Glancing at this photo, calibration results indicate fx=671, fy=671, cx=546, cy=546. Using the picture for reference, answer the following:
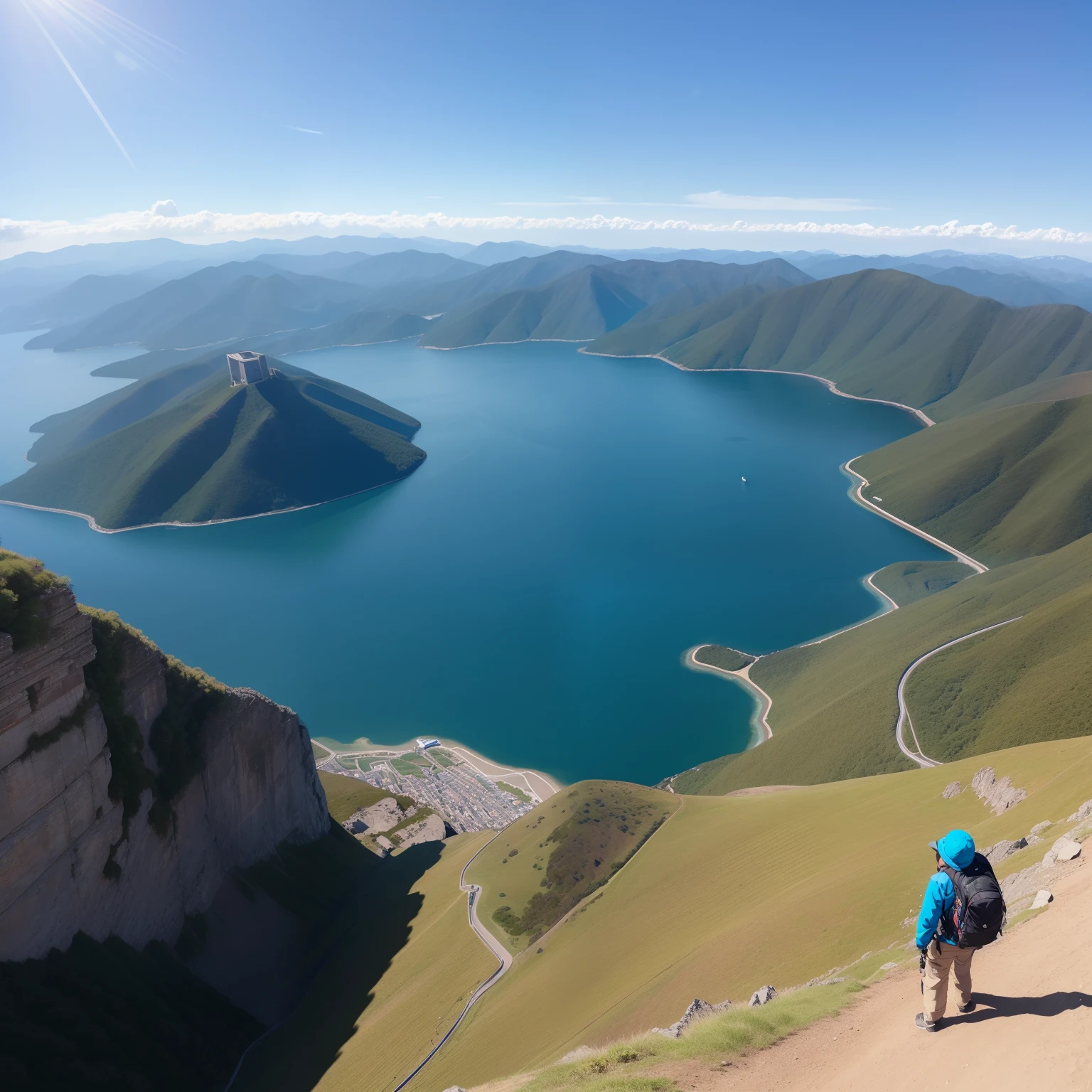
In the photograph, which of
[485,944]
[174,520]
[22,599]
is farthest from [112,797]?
[174,520]

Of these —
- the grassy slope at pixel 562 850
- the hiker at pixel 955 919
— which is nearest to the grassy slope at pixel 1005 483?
the grassy slope at pixel 562 850

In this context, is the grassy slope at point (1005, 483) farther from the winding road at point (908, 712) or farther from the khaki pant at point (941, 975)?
the khaki pant at point (941, 975)

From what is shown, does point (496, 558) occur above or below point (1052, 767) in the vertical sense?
below

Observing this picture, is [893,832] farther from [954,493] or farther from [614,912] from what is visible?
[954,493]

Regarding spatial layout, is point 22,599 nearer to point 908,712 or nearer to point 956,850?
point 956,850

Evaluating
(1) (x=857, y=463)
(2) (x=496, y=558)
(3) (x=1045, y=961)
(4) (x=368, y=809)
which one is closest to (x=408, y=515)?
(2) (x=496, y=558)
